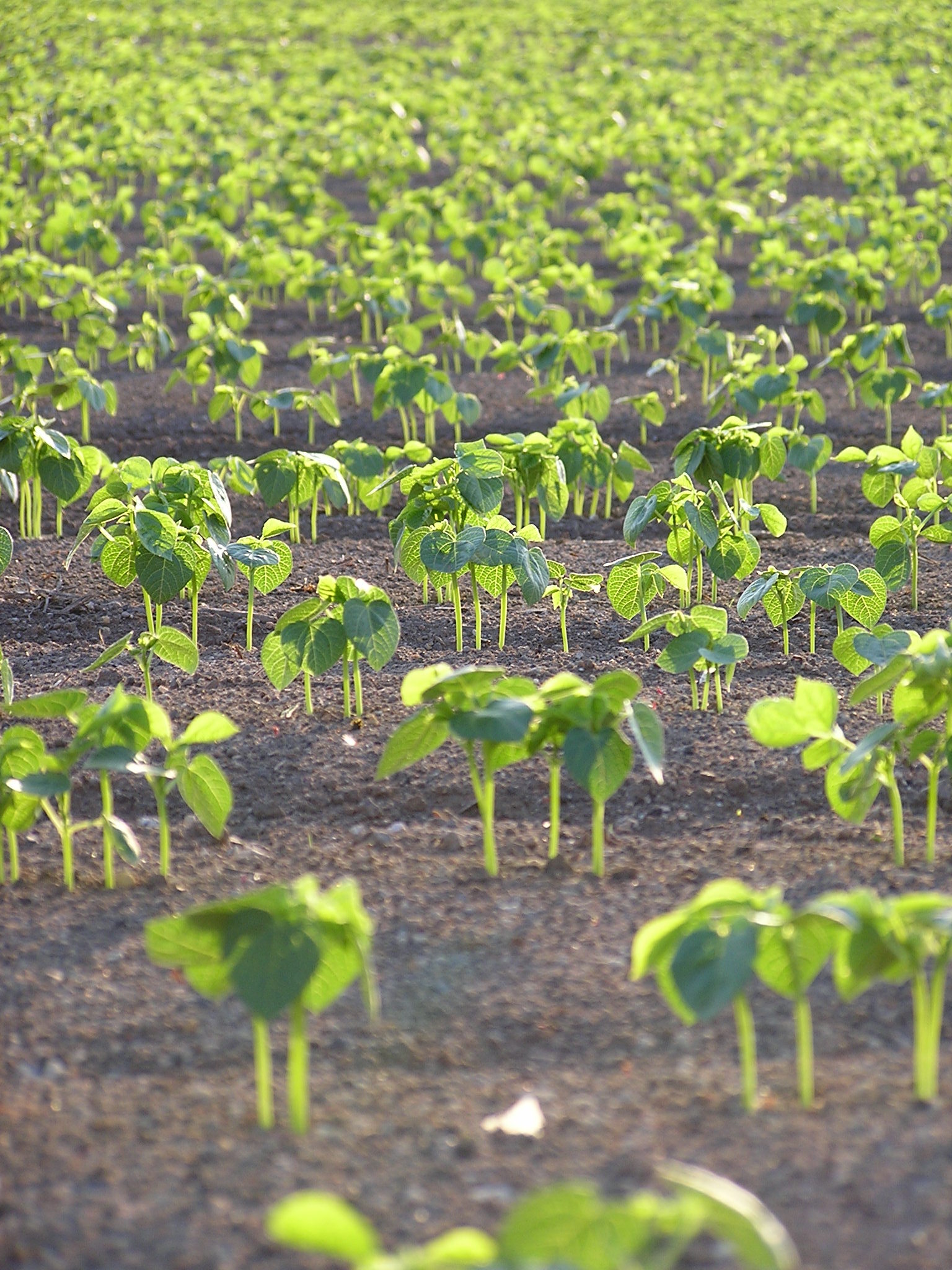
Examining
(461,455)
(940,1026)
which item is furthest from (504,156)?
(940,1026)

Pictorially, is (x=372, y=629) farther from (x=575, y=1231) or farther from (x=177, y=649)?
(x=575, y=1231)

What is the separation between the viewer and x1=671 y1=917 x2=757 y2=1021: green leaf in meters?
1.74

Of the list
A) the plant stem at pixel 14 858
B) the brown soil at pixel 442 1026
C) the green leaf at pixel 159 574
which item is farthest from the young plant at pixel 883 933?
the green leaf at pixel 159 574

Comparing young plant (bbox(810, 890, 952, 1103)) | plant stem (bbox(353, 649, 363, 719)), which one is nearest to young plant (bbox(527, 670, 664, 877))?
young plant (bbox(810, 890, 952, 1103))

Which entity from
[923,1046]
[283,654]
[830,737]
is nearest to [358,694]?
[283,654]

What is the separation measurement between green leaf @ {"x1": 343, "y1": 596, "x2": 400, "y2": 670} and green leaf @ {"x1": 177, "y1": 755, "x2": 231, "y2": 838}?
0.56 m

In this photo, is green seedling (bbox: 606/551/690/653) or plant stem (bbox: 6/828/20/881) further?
green seedling (bbox: 606/551/690/653)

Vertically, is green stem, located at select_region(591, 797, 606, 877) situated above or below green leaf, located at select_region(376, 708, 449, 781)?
below

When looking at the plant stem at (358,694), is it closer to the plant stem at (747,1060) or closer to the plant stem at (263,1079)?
the plant stem at (263,1079)

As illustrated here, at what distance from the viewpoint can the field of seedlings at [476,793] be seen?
1.82m

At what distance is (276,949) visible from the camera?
1.82 meters

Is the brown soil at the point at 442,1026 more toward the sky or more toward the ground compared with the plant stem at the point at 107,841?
more toward the ground

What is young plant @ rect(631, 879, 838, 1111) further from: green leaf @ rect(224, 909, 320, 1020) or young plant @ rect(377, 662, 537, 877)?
young plant @ rect(377, 662, 537, 877)

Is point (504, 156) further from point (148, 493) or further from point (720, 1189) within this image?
→ point (720, 1189)
